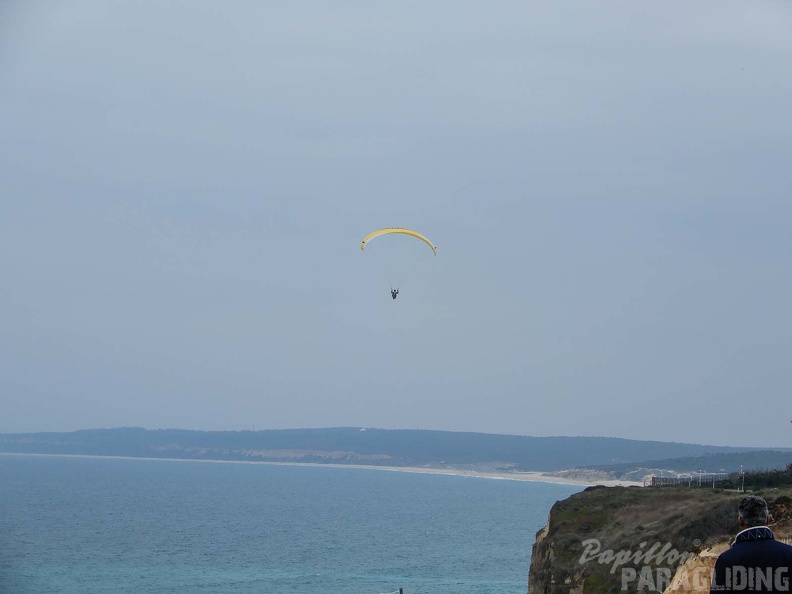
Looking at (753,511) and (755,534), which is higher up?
(753,511)

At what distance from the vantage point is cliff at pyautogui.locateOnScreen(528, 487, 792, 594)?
73.7 ft

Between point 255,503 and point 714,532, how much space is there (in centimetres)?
13593

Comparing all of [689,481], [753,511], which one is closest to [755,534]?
[753,511]

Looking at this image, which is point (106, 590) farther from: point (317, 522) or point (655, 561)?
point (317, 522)

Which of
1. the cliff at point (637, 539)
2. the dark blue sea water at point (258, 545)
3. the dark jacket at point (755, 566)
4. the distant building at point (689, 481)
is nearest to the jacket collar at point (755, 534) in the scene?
the dark jacket at point (755, 566)

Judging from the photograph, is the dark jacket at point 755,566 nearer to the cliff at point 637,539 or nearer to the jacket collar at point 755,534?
the jacket collar at point 755,534

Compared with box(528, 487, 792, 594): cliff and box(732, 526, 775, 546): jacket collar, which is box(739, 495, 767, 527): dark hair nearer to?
box(732, 526, 775, 546): jacket collar

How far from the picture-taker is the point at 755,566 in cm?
752

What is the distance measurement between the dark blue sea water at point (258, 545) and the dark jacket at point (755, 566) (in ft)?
185

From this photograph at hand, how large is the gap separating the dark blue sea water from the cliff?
29.2 meters

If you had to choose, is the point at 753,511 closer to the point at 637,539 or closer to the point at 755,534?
the point at 755,534

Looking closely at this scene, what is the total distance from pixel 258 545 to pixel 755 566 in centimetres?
8753

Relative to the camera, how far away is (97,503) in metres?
147

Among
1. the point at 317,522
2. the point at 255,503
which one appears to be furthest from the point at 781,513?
the point at 255,503
